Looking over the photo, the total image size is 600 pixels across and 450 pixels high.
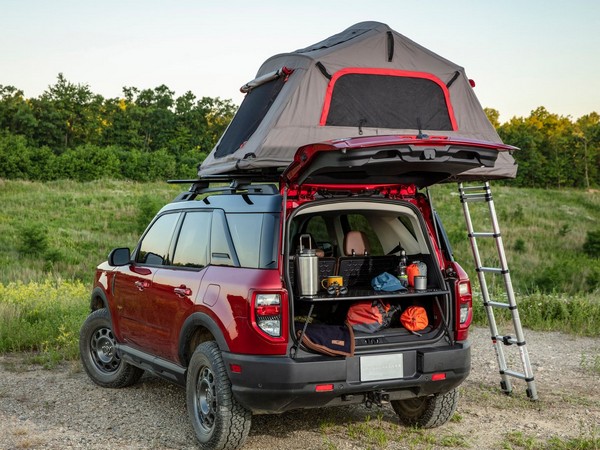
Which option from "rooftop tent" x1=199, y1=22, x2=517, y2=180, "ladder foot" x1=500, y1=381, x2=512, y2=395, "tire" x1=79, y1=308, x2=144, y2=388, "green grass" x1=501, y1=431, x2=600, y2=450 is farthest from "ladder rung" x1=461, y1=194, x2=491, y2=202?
"tire" x1=79, y1=308, x2=144, y2=388

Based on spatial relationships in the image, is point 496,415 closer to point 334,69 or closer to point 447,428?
point 447,428

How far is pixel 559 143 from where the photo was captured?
8712 centimetres

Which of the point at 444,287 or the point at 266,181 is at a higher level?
the point at 266,181

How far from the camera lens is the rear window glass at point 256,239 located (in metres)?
5.12

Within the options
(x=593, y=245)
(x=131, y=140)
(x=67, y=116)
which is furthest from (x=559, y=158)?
(x=67, y=116)

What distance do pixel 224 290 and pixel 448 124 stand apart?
4258 mm

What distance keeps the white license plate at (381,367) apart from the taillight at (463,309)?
0.61 metres

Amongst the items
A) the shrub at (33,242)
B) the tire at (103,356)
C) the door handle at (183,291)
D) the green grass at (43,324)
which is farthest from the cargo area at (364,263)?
the shrub at (33,242)

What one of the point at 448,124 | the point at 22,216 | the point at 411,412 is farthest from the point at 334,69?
the point at 22,216

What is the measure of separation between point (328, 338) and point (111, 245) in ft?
158

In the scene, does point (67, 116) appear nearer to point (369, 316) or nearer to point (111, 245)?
point (111, 245)

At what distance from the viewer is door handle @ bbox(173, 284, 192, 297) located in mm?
5739

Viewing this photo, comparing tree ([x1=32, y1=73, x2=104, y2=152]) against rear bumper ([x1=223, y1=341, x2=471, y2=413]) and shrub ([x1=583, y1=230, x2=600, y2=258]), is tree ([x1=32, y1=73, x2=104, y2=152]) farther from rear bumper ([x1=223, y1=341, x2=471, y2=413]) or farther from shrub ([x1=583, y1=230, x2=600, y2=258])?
rear bumper ([x1=223, y1=341, x2=471, y2=413])

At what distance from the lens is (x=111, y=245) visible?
51500 millimetres
